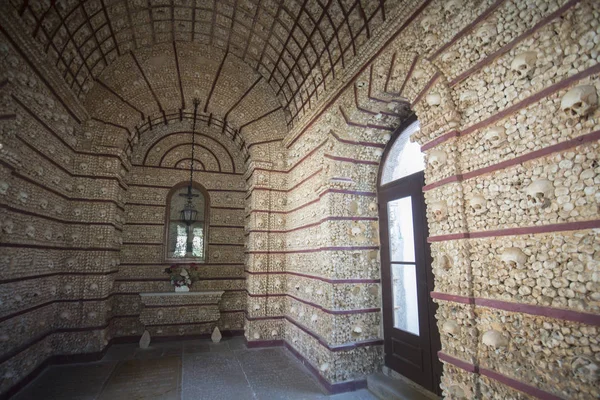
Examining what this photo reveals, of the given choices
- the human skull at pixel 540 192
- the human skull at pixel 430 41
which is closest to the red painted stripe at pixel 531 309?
the human skull at pixel 540 192

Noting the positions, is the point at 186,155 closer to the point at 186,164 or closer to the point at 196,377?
the point at 186,164

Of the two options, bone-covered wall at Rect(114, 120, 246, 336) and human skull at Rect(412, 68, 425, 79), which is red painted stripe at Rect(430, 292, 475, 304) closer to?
human skull at Rect(412, 68, 425, 79)

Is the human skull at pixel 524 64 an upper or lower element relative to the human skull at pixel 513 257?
upper

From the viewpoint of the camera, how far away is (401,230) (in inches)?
168

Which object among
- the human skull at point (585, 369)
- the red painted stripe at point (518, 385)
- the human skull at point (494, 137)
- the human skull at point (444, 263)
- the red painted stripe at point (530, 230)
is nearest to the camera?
the human skull at point (585, 369)

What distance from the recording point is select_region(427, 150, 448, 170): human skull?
2.74m

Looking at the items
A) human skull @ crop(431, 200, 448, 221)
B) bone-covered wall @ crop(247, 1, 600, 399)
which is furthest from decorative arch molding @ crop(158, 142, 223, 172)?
human skull @ crop(431, 200, 448, 221)

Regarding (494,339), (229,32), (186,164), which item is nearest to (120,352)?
(186,164)

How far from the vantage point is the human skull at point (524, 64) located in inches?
83.0

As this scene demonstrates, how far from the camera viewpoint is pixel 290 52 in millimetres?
5402

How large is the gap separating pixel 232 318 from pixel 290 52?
223 inches

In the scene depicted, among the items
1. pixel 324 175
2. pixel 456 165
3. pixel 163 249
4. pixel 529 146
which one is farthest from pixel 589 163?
A: pixel 163 249

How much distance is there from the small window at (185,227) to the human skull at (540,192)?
650 centimetres

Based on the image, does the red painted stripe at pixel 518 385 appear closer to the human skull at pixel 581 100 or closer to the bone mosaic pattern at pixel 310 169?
the bone mosaic pattern at pixel 310 169
